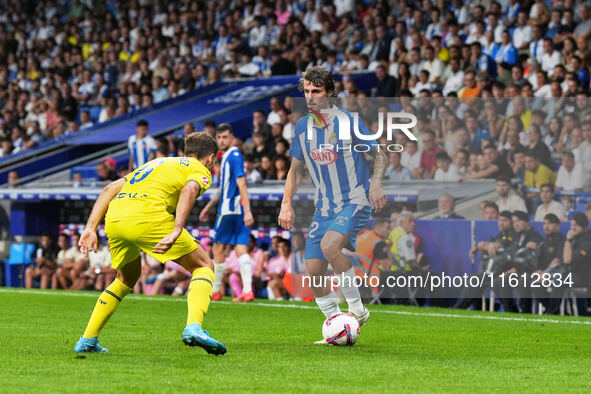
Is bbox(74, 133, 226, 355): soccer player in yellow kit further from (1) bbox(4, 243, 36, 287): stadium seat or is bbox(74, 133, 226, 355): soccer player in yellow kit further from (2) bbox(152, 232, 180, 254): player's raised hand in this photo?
(1) bbox(4, 243, 36, 287): stadium seat

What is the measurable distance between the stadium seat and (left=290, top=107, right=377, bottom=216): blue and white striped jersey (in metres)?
11.0

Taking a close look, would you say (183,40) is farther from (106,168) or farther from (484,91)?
(484,91)

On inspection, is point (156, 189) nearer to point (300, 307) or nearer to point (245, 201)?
point (245, 201)

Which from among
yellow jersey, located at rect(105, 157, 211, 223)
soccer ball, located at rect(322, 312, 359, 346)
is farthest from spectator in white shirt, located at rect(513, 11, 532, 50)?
yellow jersey, located at rect(105, 157, 211, 223)

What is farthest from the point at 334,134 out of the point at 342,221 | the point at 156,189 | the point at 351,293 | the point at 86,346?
the point at 86,346

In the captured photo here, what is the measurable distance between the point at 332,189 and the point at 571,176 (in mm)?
5101

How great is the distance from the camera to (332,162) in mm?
8984

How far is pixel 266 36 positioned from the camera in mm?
24375

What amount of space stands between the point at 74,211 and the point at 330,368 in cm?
1278

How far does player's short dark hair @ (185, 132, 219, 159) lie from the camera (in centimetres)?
763

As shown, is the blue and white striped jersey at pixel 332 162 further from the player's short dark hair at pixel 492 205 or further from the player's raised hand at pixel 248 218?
the player's short dark hair at pixel 492 205

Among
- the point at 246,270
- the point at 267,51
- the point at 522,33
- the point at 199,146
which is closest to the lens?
the point at 199,146

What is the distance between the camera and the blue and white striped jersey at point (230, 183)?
13.8m

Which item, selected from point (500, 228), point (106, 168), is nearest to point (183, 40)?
point (106, 168)
